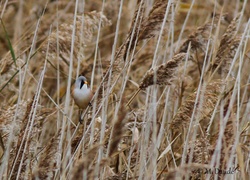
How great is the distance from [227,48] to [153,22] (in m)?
0.37

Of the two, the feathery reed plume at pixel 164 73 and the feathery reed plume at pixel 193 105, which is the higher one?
the feathery reed plume at pixel 164 73

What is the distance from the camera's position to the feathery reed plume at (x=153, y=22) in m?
1.99

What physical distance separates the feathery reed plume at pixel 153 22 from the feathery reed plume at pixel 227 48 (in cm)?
30

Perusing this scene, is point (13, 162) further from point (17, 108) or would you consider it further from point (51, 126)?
point (51, 126)

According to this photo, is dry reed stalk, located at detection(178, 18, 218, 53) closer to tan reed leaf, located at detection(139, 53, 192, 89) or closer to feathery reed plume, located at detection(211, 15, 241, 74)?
feathery reed plume, located at detection(211, 15, 241, 74)

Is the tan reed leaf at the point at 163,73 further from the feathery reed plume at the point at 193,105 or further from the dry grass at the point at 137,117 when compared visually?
the feathery reed plume at the point at 193,105

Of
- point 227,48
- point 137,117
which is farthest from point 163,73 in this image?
point 227,48

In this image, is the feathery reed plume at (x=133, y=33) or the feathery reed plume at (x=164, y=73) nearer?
the feathery reed plume at (x=164, y=73)

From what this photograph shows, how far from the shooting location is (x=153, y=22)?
200 centimetres

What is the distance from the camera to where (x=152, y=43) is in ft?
10.4

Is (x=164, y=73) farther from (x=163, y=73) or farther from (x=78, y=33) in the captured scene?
(x=78, y=33)

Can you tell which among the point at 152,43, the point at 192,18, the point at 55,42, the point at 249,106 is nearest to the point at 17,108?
the point at 55,42

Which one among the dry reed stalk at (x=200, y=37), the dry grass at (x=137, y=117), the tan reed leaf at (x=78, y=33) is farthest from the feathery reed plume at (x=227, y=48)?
A: the tan reed leaf at (x=78, y=33)

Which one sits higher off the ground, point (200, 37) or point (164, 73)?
point (200, 37)
